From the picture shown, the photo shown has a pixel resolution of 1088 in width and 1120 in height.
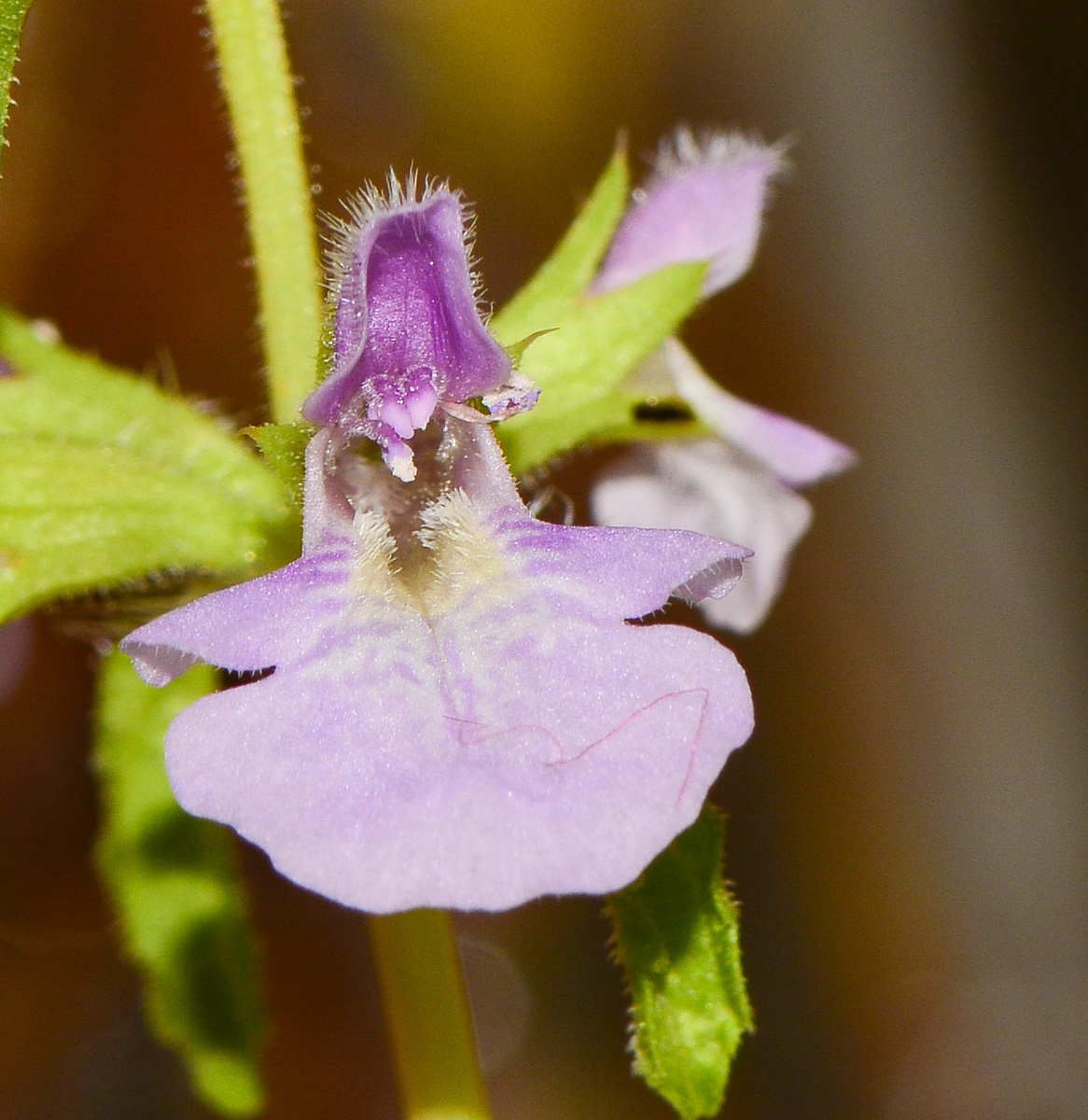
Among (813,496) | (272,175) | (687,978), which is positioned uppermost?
(813,496)

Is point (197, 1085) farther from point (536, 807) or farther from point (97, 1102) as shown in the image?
point (97, 1102)

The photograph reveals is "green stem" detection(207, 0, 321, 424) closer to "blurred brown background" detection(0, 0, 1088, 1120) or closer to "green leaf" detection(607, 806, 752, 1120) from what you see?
"green leaf" detection(607, 806, 752, 1120)

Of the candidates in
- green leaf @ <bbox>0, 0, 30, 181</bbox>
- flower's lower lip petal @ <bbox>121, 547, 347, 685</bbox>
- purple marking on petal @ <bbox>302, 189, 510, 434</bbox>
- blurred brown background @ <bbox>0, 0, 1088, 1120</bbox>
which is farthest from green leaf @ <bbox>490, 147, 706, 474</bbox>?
blurred brown background @ <bbox>0, 0, 1088, 1120</bbox>

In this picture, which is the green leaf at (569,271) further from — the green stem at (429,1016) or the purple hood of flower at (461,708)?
the green stem at (429,1016)

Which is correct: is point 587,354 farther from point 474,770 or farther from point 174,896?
point 174,896

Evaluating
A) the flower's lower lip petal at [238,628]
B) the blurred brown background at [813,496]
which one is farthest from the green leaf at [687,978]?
the blurred brown background at [813,496]

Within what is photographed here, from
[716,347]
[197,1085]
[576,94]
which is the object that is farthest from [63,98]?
[197,1085]

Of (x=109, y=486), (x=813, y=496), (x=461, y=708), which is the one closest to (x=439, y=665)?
(x=461, y=708)
